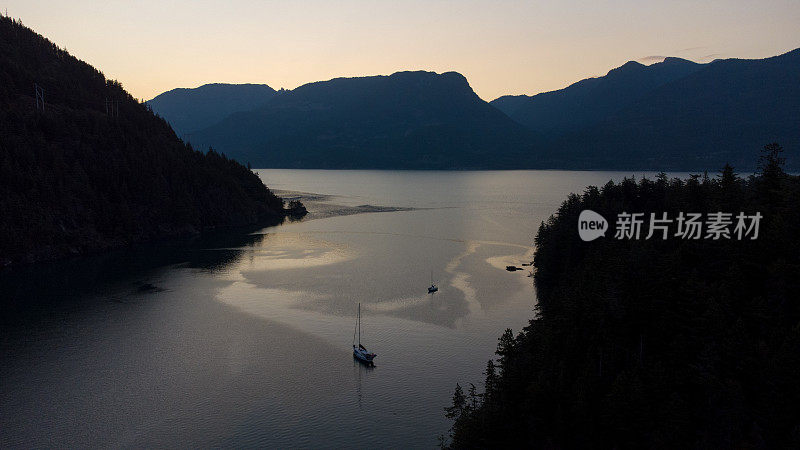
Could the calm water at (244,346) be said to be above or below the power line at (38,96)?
below

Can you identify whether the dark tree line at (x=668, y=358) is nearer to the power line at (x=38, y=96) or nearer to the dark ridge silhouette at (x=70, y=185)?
the dark ridge silhouette at (x=70, y=185)

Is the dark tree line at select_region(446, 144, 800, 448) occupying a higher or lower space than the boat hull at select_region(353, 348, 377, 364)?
higher

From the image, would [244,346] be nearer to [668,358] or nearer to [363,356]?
[363,356]

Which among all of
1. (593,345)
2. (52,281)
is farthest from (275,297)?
(593,345)

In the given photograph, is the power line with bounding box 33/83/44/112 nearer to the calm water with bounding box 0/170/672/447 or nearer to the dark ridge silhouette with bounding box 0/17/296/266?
the dark ridge silhouette with bounding box 0/17/296/266

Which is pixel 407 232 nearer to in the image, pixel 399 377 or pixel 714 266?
pixel 399 377

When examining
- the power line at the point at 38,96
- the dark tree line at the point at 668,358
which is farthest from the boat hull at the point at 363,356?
the power line at the point at 38,96

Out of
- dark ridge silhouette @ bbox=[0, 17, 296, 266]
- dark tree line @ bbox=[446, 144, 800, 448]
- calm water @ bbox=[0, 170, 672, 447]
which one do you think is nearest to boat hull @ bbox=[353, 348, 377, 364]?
calm water @ bbox=[0, 170, 672, 447]
